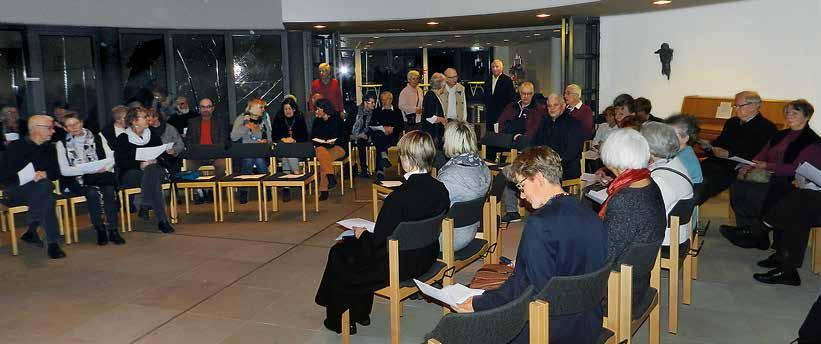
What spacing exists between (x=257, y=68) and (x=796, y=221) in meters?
8.63

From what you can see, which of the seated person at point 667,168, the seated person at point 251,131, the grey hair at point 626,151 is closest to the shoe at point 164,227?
the seated person at point 251,131

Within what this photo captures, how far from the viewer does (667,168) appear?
4.86m

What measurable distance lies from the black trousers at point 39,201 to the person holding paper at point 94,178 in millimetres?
382

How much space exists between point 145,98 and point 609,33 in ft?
22.6

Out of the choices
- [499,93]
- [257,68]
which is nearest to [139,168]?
[257,68]

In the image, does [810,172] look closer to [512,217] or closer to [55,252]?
[512,217]

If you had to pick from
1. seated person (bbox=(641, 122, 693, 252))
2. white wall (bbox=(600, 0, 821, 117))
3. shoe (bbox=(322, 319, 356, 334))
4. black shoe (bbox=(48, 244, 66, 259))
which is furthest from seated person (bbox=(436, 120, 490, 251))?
white wall (bbox=(600, 0, 821, 117))

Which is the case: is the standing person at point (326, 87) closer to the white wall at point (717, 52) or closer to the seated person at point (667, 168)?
the white wall at point (717, 52)

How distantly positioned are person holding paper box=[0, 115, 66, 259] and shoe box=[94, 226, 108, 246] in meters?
0.41

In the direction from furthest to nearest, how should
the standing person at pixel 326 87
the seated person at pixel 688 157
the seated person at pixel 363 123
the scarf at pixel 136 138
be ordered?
the standing person at pixel 326 87 → the seated person at pixel 363 123 → the scarf at pixel 136 138 → the seated person at pixel 688 157

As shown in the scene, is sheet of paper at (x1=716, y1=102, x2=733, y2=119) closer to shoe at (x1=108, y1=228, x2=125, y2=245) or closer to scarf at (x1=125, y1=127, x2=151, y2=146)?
scarf at (x1=125, y1=127, x2=151, y2=146)

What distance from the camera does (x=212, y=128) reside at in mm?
9320

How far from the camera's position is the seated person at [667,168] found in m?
4.74

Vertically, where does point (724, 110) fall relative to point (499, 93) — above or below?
below
